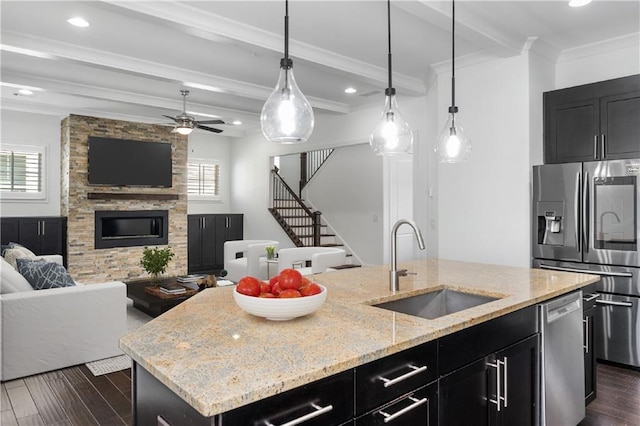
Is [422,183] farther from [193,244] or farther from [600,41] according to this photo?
[193,244]

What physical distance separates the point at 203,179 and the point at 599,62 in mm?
7452

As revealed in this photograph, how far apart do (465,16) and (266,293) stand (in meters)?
2.82

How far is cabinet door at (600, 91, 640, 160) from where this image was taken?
3.69 meters

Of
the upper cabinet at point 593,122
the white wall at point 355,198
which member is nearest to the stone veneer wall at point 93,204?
the white wall at point 355,198

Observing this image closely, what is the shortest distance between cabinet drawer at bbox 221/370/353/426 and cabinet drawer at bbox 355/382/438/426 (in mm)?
102

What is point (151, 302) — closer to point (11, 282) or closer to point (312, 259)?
point (11, 282)

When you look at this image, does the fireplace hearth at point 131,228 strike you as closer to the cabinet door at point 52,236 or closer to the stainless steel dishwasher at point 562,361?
the cabinet door at point 52,236

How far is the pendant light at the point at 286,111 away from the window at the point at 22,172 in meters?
6.85

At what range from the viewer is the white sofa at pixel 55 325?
3271 millimetres

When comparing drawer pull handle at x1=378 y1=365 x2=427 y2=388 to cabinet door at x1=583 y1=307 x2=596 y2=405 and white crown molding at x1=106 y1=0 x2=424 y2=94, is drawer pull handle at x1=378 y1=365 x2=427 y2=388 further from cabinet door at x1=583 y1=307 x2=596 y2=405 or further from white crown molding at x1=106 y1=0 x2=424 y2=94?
white crown molding at x1=106 y1=0 x2=424 y2=94

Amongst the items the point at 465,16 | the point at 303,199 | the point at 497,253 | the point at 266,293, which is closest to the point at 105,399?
the point at 266,293

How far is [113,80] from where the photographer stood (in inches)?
217

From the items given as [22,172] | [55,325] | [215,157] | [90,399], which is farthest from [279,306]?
[215,157]

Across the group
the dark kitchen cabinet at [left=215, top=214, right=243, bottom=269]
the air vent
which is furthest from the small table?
the dark kitchen cabinet at [left=215, top=214, right=243, bottom=269]
